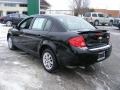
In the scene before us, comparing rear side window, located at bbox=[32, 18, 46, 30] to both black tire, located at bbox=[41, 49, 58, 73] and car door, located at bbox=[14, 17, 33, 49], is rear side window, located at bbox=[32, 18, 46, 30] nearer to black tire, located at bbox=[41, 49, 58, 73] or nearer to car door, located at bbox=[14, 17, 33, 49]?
car door, located at bbox=[14, 17, 33, 49]

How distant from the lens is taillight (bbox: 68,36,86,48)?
18.7ft

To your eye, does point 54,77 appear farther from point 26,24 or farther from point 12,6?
point 12,6

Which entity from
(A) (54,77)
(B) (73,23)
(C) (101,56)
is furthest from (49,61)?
(C) (101,56)

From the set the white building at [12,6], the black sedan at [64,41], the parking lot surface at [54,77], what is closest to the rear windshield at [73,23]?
the black sedan at [64,41]

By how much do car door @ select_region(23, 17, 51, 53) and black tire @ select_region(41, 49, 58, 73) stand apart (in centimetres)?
40

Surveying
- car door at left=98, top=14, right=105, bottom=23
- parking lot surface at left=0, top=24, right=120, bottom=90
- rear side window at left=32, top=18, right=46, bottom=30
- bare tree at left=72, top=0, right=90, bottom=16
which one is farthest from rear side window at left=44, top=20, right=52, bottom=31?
bare tree at left=72, top=0, right=90, bottom=16

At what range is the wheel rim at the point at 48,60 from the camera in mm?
6383

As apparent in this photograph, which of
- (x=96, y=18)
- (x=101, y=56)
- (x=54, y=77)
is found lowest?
(x=54, y=77)

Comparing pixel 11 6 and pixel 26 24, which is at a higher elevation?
pixel 11 6

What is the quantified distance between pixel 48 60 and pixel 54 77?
610mm

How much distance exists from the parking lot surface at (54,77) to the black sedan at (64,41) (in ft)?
1.27

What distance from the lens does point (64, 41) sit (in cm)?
583

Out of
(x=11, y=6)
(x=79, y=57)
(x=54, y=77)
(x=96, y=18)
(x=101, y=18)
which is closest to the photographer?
(x=79, y=57)

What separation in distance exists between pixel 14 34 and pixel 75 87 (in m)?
4.00
